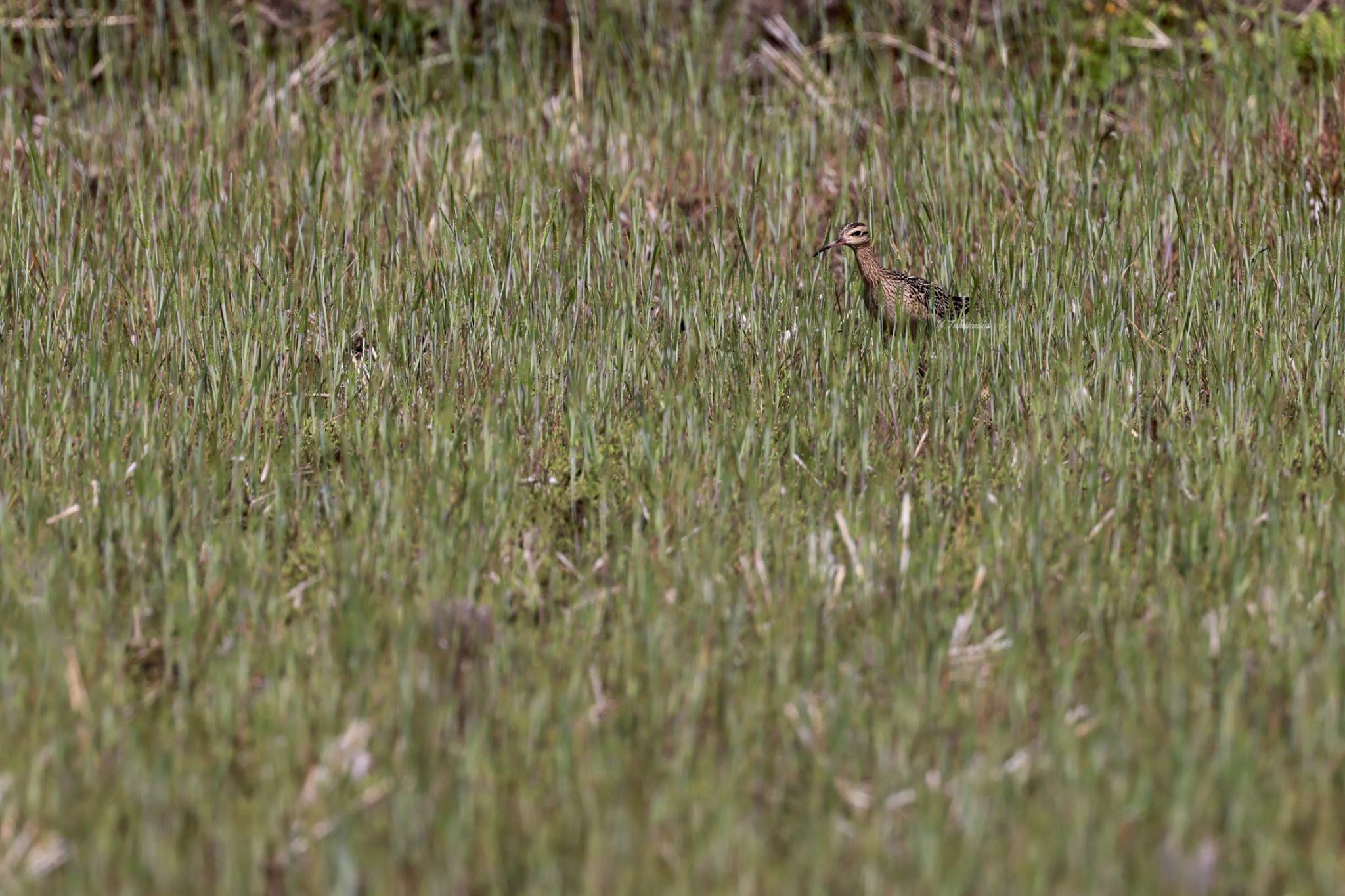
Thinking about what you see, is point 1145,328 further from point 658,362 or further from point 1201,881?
point 1201,881

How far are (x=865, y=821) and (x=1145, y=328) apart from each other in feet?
8.21

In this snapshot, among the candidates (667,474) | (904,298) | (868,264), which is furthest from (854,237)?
(667,474)

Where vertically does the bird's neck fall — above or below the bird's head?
below

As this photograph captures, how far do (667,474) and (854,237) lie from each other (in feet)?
5.87

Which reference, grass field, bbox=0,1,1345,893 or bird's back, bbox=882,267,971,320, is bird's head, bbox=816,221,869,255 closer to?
grass field, bbox=0,1,1345,893

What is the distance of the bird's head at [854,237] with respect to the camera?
5.17 meters

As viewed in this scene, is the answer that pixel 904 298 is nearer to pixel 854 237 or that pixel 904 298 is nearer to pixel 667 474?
pixel 854 237

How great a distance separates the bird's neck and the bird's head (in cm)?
1

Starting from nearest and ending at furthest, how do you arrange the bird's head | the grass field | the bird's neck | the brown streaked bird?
1. the grass field
2. the brown streaked bird
3. the bird's neck
4. the bird's head

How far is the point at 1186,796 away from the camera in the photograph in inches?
93.7

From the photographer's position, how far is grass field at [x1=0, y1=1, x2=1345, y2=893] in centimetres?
242

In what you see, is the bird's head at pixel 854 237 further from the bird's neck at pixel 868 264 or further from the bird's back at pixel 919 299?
the bird's back at pixel 919 299

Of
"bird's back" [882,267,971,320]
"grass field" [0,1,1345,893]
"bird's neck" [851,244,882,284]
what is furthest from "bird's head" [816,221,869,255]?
"bird's back" [882,267,971,320]

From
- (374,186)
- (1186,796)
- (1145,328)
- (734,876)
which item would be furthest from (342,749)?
(374,186)
